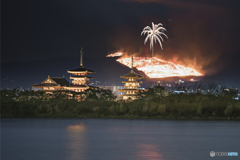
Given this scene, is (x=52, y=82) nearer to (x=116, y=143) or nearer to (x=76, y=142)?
(x=76, y=142)

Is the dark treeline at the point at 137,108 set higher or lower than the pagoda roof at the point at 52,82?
lower

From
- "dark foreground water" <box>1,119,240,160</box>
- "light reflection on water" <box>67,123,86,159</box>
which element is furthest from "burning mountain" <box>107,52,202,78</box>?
"light reflection on water" <box>67,123,86,159</box>

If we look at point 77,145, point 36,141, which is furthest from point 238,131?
point 36,141

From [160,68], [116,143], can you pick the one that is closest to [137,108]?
[116,143]

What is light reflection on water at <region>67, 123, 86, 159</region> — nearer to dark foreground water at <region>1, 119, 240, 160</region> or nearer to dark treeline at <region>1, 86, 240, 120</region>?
dark foreground water at <region>1, 119, 240, 160</region>

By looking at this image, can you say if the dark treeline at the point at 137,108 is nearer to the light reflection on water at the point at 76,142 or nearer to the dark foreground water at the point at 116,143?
the dark foreground water at the point at 116,143

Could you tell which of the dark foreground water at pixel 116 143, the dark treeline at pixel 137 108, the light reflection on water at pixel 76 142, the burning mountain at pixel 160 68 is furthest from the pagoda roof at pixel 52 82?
the light reflection on water at pixel 76 142

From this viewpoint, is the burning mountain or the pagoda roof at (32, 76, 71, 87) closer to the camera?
the pagoda roof at (32, 76, 71, 87)
